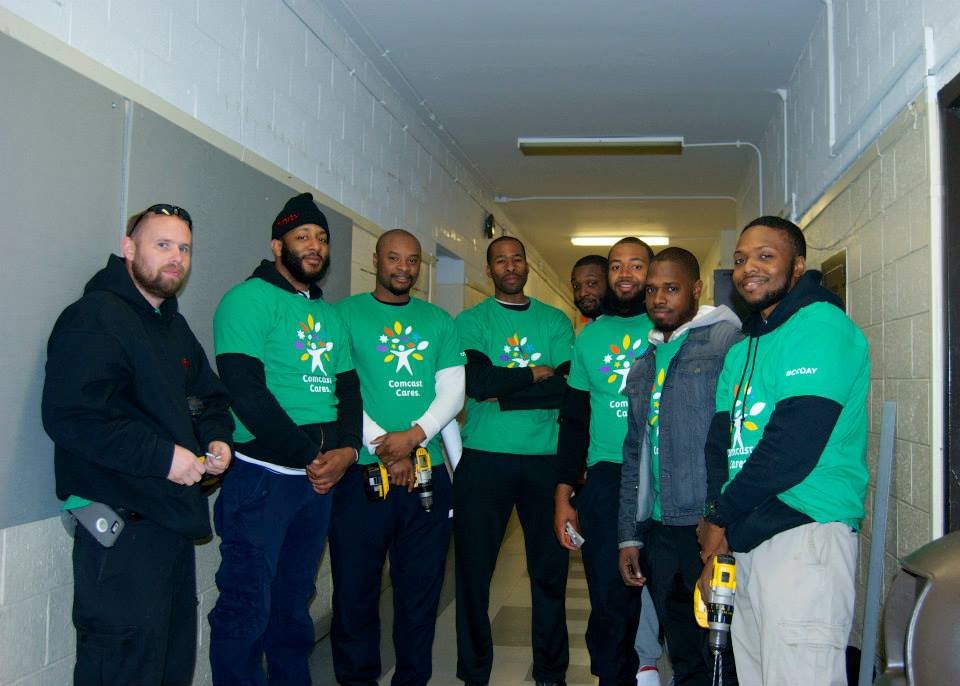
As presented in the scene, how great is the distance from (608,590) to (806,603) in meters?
1.05

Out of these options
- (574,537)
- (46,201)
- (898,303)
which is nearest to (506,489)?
(574,537)

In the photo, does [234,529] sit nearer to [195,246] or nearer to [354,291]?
[195,246]

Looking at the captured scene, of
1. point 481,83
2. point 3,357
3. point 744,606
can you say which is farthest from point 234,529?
point 481,83

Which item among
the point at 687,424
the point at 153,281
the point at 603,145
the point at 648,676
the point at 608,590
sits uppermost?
the point at 603,145

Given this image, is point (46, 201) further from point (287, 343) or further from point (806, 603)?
point (806, 603)

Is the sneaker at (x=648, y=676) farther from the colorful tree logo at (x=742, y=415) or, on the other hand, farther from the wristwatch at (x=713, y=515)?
the colorful tree logo at (x=742, y=415)

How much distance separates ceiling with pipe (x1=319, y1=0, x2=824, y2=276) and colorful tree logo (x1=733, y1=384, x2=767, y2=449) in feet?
8.31

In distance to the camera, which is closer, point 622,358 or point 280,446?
point 280,446

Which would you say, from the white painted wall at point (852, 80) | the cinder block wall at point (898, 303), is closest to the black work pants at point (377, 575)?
the cinder block wall at point (898, 303)

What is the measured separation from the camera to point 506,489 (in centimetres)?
321

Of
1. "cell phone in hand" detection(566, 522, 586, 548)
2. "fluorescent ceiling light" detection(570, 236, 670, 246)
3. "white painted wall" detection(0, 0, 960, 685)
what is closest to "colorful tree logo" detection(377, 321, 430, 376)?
"cell phone in hand" detection(566, 522, 586, 548)

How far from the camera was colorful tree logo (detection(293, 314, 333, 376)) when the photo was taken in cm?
276

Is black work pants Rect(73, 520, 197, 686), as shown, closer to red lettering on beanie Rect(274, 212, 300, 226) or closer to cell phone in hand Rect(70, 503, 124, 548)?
cell phone in hand Rect(70, 503, 124, 548)

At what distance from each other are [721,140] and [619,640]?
4.48m
